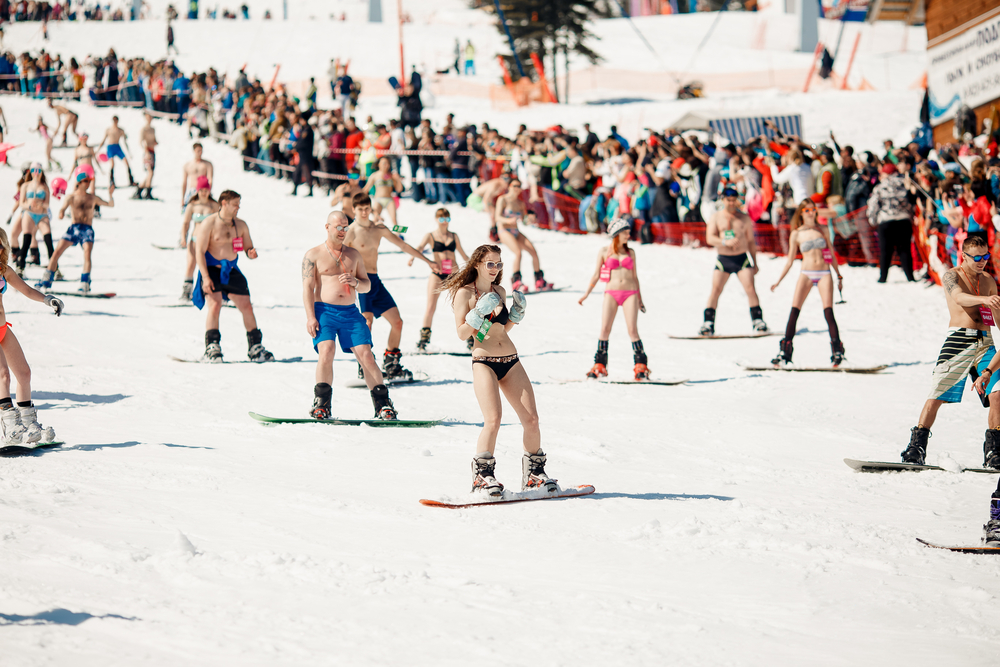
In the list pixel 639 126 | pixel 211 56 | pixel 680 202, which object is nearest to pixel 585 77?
pixel 639 126

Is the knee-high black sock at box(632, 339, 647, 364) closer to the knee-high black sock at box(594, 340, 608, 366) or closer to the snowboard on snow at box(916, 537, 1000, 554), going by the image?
the knee-high black sock at box(594, 340, 608, 366)

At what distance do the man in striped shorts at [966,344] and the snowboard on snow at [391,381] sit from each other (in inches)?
201

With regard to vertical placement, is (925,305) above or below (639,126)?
below

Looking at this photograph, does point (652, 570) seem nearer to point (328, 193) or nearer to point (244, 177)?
point (328, 193)

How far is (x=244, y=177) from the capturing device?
28.1 meters

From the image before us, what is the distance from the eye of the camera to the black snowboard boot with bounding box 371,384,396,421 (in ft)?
28.5

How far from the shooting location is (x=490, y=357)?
6.34m

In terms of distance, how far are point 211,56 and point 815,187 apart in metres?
46.3

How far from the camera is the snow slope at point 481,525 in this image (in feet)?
14.5

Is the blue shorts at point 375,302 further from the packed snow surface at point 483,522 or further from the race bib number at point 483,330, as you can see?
the race bib number at point 483,330

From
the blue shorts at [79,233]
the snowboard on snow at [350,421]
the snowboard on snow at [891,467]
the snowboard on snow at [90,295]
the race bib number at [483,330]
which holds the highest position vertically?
the blue shorts at [79,233]

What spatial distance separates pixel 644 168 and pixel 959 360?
12.3 m

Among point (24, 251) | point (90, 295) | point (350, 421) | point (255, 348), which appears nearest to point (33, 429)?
point (350, 421)

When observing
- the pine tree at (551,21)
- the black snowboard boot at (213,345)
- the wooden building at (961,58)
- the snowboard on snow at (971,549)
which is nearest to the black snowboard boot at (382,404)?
the black snowboard boot at (213,345)
